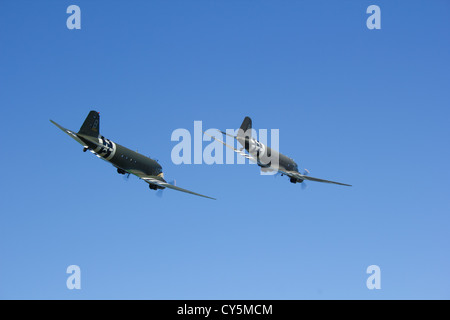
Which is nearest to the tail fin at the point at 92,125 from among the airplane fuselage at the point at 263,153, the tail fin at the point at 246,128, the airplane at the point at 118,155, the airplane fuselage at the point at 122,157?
the airplane at the point at 118,155

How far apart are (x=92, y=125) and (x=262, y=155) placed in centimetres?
3140

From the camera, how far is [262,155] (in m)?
102

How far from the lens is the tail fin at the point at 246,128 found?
103m

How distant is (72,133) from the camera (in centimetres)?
8325

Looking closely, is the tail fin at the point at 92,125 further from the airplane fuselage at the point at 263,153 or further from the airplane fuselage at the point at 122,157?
the airplane fuselage at the point at 263,153

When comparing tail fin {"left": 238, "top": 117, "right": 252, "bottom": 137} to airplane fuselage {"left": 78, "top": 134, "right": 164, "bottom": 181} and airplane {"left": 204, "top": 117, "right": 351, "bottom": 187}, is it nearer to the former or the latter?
airplane {"left": 204, "top": 117, "right": 351, "bottom": 187}

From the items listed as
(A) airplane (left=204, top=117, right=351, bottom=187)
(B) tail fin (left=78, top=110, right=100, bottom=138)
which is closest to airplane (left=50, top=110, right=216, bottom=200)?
(B) tail fin (left=78, top=110, right=100, bottom=138)

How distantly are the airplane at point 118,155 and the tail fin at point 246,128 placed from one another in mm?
16359

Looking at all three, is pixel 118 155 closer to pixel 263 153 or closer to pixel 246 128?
pixel 246 128

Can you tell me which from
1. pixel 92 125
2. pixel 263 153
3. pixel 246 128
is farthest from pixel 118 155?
pixel 263 153

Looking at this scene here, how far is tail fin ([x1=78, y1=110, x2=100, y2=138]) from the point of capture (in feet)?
275

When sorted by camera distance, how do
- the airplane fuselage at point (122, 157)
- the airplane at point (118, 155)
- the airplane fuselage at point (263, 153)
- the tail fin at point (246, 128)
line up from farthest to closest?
the tail fin at point (246, 128) → the airplane fuselage at point (263, 153) → the airplane fuselage at point (122, 157) → the airplane at point (118, 155)
